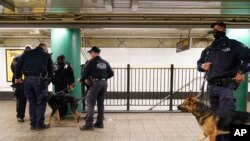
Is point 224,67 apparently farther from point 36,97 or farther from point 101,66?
point 36,97

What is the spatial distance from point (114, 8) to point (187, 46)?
19.2 ft

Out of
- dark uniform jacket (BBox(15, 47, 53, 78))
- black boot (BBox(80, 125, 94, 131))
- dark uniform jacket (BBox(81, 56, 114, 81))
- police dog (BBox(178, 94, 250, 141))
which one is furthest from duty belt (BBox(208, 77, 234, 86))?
dark uniform jacket (BBox(15, 47, 53, 78))

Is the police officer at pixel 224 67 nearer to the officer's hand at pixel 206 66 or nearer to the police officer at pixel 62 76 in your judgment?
the officer's hand at pixel 206 66

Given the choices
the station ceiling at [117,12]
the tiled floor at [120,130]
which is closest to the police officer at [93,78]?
the tiled floor at [120,130]

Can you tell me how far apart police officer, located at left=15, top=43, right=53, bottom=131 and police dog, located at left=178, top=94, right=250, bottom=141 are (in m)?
3.01

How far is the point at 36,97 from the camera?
5359 mm

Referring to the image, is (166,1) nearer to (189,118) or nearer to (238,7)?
(238,7)

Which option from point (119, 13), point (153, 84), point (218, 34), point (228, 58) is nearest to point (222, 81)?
point (228, 58)

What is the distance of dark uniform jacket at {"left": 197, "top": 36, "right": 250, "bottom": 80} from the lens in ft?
11.1

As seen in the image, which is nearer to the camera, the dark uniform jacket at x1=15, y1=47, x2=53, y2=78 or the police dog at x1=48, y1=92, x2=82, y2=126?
the dark uniform jacket at x1=15, y1=47, x2=53, y2=78

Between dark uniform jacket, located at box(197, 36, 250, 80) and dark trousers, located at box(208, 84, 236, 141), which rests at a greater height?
dark uniform jacket, located at box(197, 36, 250, 80)

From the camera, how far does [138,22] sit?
639cm

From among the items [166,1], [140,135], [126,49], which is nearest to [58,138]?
[140,135]

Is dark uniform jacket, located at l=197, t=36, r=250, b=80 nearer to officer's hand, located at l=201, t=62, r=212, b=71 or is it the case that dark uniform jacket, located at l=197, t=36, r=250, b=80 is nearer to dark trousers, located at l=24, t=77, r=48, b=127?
officer's hand, located at l=201, t=62, r=212, b=71
